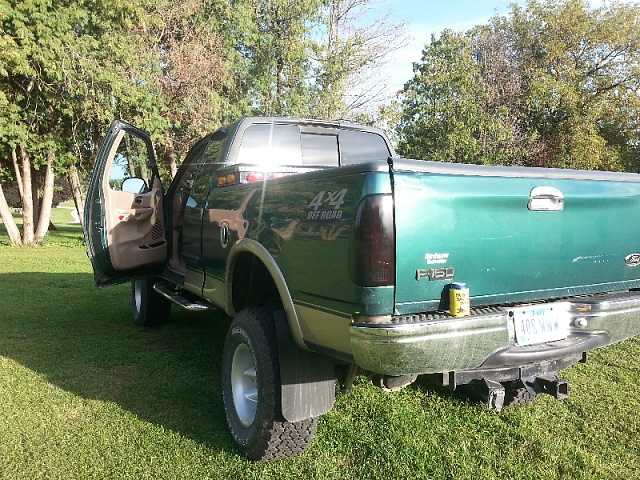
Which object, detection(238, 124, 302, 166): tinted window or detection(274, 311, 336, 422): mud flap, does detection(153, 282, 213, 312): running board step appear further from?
detection(274, 311, 336, 422): mud flap

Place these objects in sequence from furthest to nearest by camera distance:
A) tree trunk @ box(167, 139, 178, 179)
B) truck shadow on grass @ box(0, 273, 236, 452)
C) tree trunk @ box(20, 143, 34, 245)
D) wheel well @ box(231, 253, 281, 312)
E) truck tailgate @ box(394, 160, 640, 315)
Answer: tree trunk @ box(167, 139, 178, 179) < tree trunk @ box(20, 143, 34, 245) < truck shadow on grass @ box(0, 273, 236, 452) < wheel well @ box(231, 253, 281, 312) < truck tailgate @ box(394, 160, 640, 315)

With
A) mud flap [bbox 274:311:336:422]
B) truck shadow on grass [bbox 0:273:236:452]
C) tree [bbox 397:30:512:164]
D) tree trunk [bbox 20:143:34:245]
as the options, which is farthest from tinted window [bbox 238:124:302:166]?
tree [bbox 397:30:512:164]

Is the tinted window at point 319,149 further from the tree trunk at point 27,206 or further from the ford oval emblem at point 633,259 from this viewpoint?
the tree trunk at point 27,206

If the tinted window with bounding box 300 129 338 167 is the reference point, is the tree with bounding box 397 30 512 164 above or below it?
above

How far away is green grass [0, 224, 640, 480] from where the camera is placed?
2889 mm

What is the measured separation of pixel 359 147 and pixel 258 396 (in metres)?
2.76

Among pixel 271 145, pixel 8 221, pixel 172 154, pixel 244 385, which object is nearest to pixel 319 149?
pixel 271 145

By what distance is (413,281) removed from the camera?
2225 mm

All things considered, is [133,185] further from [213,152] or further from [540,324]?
[540,324]

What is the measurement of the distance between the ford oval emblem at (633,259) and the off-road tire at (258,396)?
197 cm

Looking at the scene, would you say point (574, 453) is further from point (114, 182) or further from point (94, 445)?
point (114, 182)

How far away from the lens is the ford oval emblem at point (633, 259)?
2.88 m

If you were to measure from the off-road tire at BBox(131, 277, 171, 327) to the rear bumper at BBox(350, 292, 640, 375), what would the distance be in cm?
412

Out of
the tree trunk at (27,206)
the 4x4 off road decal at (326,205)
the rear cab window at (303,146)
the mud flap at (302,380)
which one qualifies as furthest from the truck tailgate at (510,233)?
the tree trunk at (27,206)
